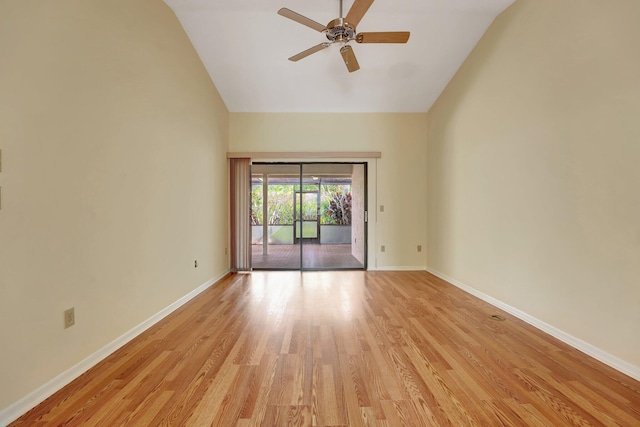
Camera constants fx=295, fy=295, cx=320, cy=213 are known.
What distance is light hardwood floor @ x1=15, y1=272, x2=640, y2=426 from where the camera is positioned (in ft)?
5.13

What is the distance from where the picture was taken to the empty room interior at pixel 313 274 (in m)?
1.65

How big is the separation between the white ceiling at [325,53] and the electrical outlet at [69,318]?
125 inches

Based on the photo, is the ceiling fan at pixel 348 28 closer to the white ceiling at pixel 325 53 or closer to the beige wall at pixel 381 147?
the white ceiling at pixel 325 53

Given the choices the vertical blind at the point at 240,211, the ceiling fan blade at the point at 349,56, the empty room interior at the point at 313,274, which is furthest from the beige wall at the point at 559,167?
the vertical blind at the point at 240,211

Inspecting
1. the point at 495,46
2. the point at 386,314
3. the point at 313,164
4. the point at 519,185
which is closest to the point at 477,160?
the point at 519,185

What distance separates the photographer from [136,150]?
8.65ft

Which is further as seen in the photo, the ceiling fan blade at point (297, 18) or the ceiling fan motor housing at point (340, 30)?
the ceiling fan motor housing at point (340, 30)

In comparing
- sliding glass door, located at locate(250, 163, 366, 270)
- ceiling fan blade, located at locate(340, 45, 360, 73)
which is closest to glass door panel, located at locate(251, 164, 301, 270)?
sliding glass door, located at locate(250, 163, 366, 270)

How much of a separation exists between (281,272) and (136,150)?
316 cm

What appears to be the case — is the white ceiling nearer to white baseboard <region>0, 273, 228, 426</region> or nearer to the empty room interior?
the empty room interior

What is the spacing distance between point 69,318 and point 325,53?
3968 mm

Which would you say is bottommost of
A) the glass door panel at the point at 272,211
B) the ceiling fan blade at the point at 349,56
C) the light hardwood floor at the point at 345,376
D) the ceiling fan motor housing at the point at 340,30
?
the light hardwood floor at the point at 345,376

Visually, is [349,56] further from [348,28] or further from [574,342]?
[574,342]

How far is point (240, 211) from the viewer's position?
520cm
